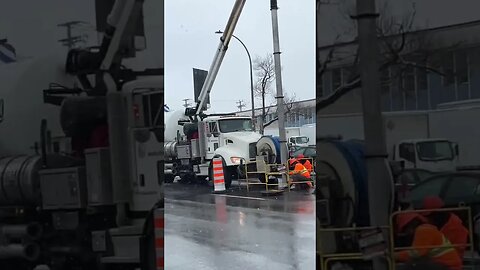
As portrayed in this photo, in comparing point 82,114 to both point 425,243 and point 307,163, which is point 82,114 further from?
point 307,163

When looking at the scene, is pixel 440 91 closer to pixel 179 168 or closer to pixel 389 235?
pixel 389 235

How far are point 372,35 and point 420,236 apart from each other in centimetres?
77

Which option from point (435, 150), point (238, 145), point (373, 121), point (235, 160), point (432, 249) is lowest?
point (235, 160)

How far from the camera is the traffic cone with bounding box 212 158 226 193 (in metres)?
16.3

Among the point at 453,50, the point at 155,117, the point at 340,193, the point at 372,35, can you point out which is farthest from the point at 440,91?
the point at 155,117

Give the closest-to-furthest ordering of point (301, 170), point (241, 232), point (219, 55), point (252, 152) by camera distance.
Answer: point (241, 232) → point (219, 55) → point (301, 170) → point (252, 152)

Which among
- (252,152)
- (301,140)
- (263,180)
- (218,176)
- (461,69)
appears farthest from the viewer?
(301,140)

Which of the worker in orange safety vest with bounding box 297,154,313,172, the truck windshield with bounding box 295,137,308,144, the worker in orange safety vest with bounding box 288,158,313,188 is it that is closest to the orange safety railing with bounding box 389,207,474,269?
the worker in orange safety vest with bounding box 288,158,313,188

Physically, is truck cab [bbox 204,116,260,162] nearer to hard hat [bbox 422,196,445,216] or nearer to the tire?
the tire

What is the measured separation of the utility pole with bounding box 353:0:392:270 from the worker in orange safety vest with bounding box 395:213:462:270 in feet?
0.25

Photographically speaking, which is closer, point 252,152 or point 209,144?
point 252,152

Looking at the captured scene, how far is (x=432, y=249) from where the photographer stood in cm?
196

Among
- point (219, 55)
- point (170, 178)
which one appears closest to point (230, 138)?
point (170, 178)

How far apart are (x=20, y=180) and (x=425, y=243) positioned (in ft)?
5.57
